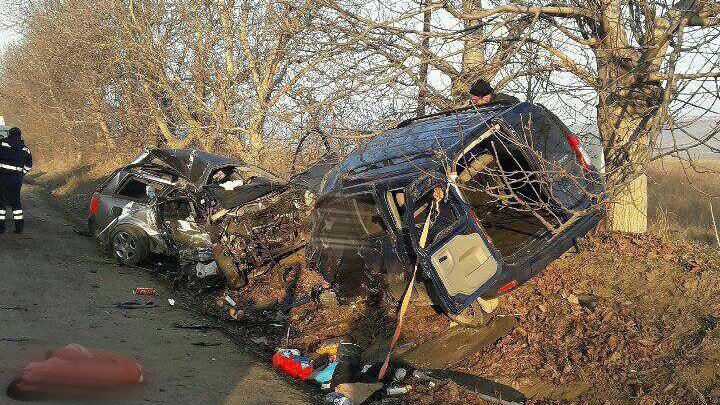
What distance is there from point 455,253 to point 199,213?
5.21 metres

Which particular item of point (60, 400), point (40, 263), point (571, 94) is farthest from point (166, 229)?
point (571, 94)

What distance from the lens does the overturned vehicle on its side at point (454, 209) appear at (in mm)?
5289

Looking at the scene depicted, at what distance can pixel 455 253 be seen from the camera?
208 inches

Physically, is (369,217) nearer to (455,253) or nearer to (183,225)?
(455,253)

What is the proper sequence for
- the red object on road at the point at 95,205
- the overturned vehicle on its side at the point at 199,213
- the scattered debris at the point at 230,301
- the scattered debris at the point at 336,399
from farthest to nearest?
the red object on road at the point at 95,205 → the overturned vehicle on its side at the point at 199,213 → the scattered debris at the point at 230,301 → the scattered debris at the point at 336,399

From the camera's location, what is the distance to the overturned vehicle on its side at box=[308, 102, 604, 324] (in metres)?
5.29

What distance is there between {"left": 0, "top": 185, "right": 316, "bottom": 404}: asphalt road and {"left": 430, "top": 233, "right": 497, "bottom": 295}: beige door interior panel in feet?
5.45

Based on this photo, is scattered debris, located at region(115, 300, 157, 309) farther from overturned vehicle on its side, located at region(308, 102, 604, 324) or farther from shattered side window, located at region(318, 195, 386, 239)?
shattered side window, located at region(318, 195, 386, 239)

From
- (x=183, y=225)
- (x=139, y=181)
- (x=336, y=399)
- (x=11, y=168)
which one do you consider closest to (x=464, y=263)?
(x=336, y=399)

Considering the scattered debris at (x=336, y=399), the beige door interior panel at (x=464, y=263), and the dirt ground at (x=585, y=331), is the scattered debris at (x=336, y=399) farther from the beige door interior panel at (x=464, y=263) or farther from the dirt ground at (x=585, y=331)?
the beige door interior panel at (x=464, y=263)

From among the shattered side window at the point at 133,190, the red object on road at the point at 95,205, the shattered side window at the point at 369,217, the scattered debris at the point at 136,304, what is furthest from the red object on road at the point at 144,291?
the shattered side window at the point at 369,217

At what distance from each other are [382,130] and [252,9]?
28.1ft

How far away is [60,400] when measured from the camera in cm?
463

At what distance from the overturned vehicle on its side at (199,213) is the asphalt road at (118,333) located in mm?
616
